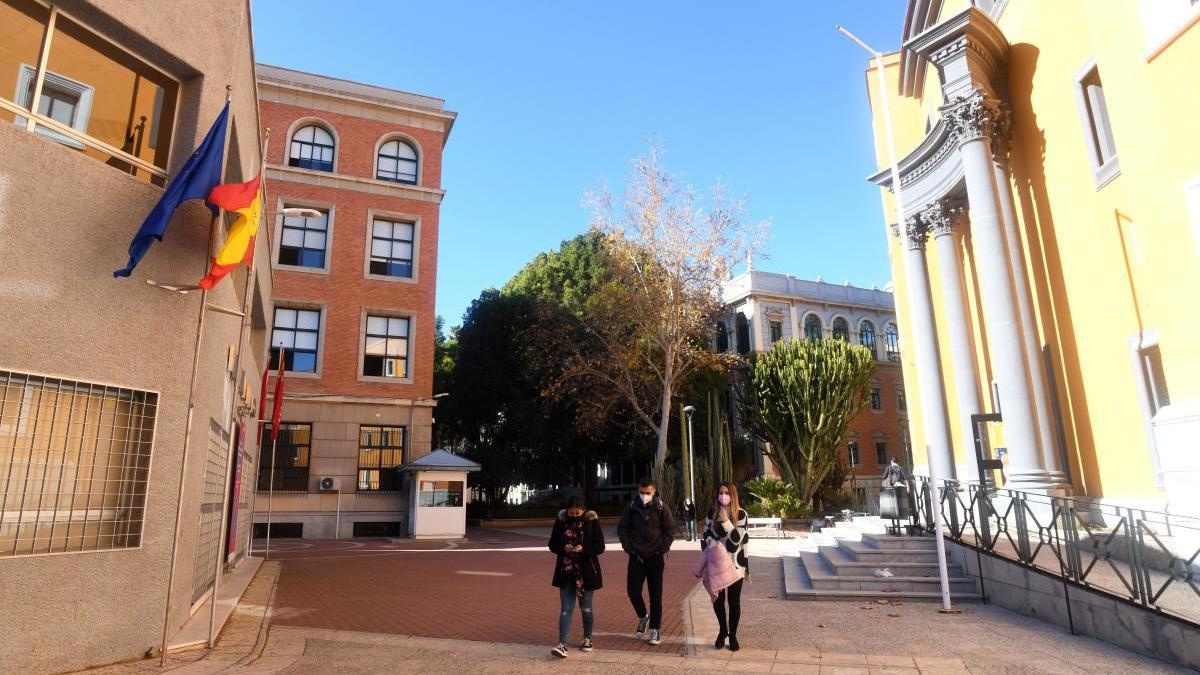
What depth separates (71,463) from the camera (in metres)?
6.06

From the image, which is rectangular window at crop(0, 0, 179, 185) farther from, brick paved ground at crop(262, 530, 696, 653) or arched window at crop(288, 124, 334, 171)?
arched window at crop(288, 124, 334, 171)

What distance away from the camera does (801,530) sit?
2516 centimetres

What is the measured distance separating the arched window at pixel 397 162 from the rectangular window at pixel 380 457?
32.9 ft

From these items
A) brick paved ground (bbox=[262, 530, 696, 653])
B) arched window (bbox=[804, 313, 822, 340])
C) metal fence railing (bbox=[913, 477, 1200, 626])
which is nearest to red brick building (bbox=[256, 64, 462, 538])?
brick paved ground (bbox=[262, 530, 696, 653])

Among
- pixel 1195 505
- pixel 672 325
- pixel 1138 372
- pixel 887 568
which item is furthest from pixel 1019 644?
pixel 672 325

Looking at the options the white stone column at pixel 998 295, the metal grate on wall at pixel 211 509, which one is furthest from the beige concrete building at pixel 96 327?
the white stone column at pixel 998 295

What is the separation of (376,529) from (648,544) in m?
20.0

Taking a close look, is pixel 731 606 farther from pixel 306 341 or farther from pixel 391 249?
pixel 391 249

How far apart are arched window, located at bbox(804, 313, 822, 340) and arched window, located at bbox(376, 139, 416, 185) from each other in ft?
87.6

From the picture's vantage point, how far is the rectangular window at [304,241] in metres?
26.0

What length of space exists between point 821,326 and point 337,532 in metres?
32.0

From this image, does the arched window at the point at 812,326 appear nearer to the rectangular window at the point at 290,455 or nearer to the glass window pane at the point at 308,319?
the glass window pane at the point at 308,319

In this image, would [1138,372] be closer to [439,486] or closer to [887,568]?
[887,568]

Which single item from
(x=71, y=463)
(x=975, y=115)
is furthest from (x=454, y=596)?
(x=975, y=115)
